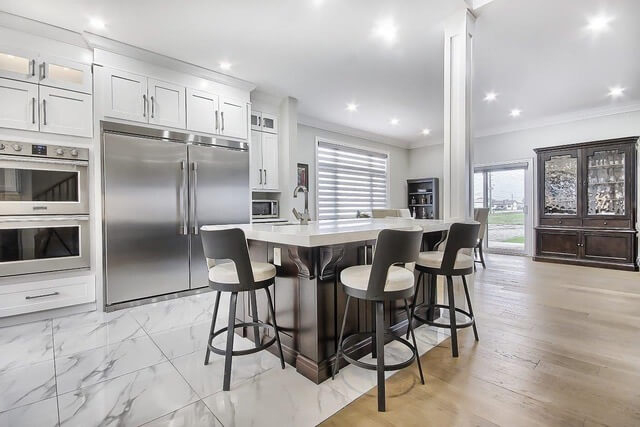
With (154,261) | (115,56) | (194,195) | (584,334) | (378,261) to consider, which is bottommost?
(584,334)

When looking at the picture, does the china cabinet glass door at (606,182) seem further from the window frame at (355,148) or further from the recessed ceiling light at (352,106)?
the recessed ceiling light at (352,106)

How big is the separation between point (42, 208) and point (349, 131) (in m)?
5.25

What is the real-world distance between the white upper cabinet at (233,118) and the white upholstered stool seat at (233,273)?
2455 millimetres

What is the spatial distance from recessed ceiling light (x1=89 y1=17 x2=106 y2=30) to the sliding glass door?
698cm

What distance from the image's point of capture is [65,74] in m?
3.02

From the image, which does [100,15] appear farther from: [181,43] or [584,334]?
[584,334]

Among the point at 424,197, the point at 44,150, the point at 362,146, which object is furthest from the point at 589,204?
the point at 44,150

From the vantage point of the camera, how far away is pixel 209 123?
380 centimetres

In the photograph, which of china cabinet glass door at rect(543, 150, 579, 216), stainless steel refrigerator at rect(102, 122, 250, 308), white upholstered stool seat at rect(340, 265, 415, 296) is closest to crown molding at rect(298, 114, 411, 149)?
stainless steel refrigerator at rect(102, 122, 250, 308)

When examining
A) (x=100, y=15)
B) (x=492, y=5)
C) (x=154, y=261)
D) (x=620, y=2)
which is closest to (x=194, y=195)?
(x=154, y=261)

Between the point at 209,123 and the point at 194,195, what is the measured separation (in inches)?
36.4

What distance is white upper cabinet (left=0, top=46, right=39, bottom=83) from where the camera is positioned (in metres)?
2.73

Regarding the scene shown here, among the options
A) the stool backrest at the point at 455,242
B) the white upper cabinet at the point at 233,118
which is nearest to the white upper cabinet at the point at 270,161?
the white upper cabinet at the point at 233,118

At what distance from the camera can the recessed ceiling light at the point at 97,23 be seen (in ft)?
9.01
